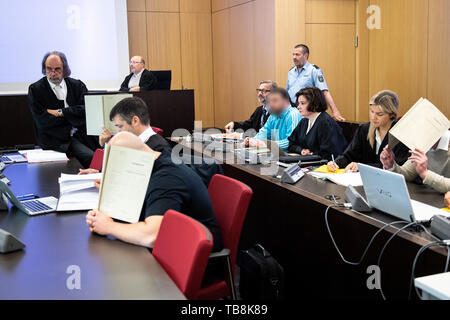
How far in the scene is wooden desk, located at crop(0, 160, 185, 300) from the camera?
147cm

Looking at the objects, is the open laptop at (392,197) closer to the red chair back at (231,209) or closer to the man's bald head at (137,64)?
the red chair back at (231,209)

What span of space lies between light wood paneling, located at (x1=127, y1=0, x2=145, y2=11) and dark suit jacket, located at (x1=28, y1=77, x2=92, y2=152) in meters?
4.05

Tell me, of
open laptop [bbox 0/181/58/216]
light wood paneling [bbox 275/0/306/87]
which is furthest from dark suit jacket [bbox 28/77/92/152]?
light wood paneling [bbox 275/0/306/87]

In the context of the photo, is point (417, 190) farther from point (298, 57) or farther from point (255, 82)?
point (255, 82)

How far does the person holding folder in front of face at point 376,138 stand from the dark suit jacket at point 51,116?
2.17 meters

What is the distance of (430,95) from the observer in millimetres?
5875

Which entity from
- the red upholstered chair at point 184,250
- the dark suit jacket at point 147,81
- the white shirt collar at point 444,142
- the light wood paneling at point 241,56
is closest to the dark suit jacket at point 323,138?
the white shirt collar at point 444,142

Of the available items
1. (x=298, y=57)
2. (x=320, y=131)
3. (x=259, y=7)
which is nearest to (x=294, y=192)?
(x=320, y=131)

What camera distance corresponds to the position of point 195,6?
28.1 feet

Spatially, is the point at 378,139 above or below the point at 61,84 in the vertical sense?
below

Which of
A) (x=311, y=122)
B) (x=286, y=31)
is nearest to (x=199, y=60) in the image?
(x=286, y=31)

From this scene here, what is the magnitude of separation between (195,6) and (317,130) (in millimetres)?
5233

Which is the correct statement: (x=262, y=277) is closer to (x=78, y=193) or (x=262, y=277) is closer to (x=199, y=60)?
(x=78, y=193)

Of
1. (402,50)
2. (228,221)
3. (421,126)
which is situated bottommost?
(228,221)
